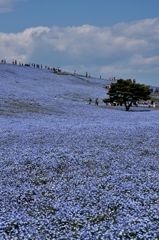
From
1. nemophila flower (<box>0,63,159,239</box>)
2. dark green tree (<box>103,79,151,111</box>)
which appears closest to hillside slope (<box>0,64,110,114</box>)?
dark green tree (<box>103,79,151,111</box>)

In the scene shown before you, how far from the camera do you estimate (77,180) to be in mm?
12805

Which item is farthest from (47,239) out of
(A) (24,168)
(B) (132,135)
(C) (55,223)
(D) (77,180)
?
(B) (132,135)

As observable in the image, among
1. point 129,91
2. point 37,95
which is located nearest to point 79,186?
point 129,91

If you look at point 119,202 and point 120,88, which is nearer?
point 119,202

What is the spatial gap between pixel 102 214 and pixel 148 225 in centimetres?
142

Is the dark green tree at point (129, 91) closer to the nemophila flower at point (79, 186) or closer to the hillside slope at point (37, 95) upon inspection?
the hillside slope at point (37, 95)

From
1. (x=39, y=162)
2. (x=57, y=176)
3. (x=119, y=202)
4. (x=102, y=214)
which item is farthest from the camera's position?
(x=39, y=162)

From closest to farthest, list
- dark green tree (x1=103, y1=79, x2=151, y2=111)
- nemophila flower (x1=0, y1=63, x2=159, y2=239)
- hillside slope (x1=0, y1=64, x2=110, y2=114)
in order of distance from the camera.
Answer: nemophila flower (x1=0, y1=63, x2=159, y2=239) → hillside slope (x1=0, y1=64, x2=110, y2=114) → dark green tree (x1=103, y1=79, x2=151, y2=111)

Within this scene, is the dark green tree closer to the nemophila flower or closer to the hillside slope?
the hillside slope

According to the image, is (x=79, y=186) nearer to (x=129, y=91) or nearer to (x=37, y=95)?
(x=129, y=91)

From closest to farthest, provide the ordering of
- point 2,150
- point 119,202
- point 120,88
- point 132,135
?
point 119,202, point 2,150, point 132,135, point 120,88

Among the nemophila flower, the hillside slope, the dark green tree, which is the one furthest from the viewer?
the dark green tree

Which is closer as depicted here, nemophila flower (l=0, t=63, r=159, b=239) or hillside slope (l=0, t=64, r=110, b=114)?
nemophila flower (l=0, t=63, r=159, b=239)

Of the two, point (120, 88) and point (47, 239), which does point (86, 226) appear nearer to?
point (47, 239)
